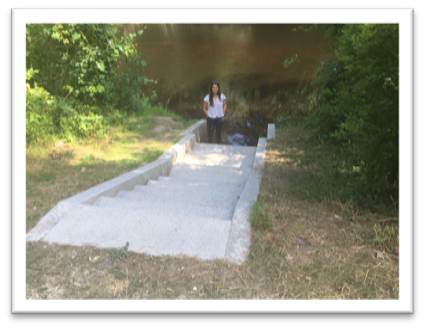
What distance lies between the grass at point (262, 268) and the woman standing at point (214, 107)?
19.6 ft

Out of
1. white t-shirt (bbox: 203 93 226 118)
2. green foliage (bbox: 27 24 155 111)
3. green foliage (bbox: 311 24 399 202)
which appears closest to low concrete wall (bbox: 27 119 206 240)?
white t-shirt (bbox: 203 93 226 118)

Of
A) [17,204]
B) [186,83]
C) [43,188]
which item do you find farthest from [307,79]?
[17,204]

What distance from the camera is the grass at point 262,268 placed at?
3930 mm

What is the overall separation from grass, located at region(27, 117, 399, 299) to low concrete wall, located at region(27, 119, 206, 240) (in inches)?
15.2

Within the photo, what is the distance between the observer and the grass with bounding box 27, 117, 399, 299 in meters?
3.93

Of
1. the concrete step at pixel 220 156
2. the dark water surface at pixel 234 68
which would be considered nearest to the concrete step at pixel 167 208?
the concrete step at pixel 220 156

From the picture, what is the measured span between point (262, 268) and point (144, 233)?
115 cm

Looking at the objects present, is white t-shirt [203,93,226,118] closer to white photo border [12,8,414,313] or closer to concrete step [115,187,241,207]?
concrete step [115,187,241,207]

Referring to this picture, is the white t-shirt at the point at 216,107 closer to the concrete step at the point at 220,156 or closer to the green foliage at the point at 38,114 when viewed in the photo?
the concrete step at the point at 220,156

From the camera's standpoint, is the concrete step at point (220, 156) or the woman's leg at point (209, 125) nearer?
the concrete step at point (220, 156)
